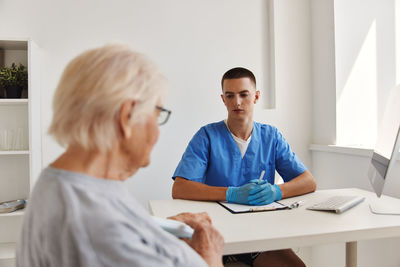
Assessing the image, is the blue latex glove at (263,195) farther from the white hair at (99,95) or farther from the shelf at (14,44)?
the shelf at (14,44)

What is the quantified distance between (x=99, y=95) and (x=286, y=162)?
1460 millimetres

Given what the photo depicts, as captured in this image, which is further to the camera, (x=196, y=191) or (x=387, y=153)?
(x=196, y=191)

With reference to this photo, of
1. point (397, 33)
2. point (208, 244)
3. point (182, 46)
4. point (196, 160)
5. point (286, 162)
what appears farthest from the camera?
point (182, 46)

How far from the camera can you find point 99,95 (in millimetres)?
612

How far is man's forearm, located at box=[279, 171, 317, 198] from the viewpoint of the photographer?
1.60m

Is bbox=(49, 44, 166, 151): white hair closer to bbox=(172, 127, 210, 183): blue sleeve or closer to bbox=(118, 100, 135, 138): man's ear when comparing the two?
bbox=(118, 100, 135, 138): man's ear

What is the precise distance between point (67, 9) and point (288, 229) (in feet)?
6.72

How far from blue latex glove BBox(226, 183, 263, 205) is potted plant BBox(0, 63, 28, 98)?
1488 mm

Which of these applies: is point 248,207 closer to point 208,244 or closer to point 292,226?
point 292,226

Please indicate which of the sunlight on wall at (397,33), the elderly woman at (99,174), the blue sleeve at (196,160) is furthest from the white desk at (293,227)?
the sunlight on wall at (397,33)

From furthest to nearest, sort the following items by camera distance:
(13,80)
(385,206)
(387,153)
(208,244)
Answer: (13,80)
(385,206)
(387,153)
(208,244)

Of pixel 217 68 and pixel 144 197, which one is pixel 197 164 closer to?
pixel 144 197

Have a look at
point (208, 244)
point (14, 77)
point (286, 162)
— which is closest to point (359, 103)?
point (286, 162)

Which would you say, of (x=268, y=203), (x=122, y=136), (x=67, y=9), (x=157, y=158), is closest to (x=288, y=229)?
(x=268, y=203)
